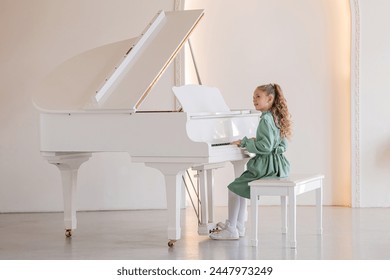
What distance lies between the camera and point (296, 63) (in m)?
8.80

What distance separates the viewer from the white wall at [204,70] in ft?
28.0

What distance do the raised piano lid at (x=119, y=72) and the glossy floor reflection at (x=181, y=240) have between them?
102 centimetres

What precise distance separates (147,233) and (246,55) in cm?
257

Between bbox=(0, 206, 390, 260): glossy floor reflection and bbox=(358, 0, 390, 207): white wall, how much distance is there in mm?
269

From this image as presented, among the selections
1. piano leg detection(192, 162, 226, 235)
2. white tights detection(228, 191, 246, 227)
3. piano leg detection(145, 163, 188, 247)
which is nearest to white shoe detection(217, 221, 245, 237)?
white tights detection(228, 191, 246, 227)

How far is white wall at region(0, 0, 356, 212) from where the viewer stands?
852 centimetres

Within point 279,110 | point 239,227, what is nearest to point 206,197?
point 239,227

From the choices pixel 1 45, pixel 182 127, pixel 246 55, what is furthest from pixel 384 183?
pixel 1 45

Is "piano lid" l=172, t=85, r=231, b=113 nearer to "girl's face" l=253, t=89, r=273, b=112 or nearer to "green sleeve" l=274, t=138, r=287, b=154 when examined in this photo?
"girl's face" l=253, t=89, r=273, b=112

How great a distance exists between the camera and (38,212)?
28.1 ft

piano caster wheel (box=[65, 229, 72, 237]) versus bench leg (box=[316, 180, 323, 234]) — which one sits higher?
bench leg (box=[316, 180, 323, 234])

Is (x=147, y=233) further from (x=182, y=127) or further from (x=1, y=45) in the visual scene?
(x=1, y=45)

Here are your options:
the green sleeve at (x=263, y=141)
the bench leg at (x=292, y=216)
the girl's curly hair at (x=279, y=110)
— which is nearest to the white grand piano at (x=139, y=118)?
the green sleeve at (x=263, y=141)
